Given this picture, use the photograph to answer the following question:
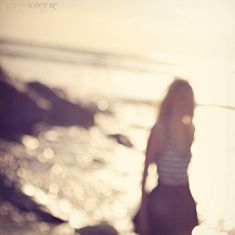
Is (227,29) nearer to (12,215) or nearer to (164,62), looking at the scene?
(164,62)

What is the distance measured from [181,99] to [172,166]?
0.22 metres

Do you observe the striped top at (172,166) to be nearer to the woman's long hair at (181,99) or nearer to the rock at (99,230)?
the woman's long hair at (181,99)

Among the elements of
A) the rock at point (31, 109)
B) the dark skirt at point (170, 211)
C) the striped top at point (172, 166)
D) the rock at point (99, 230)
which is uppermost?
the rock at point (31, 109)

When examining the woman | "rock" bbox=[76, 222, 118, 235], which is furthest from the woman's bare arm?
"rock" bbox=[76, 222, 118, 235]

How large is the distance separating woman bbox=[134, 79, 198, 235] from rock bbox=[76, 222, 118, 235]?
9 centimetres

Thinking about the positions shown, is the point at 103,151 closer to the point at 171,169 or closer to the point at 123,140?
the point at 123,140

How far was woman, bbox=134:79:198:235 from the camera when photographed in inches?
48.8

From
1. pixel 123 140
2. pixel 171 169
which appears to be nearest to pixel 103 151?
pixel 123 140

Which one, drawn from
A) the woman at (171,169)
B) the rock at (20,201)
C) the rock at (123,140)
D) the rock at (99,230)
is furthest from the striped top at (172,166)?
the rock at (20,201)

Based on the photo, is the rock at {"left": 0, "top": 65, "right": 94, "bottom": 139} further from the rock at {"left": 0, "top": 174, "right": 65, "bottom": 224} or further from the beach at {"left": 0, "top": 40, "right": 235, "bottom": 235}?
the rock at {"left": 0, "top": 174, "right": 65, "bottom": 224}

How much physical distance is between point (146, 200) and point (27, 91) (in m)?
0.55

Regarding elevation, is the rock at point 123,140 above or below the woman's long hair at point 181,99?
below

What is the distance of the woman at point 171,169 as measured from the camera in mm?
1239

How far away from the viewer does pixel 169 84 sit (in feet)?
4.10
